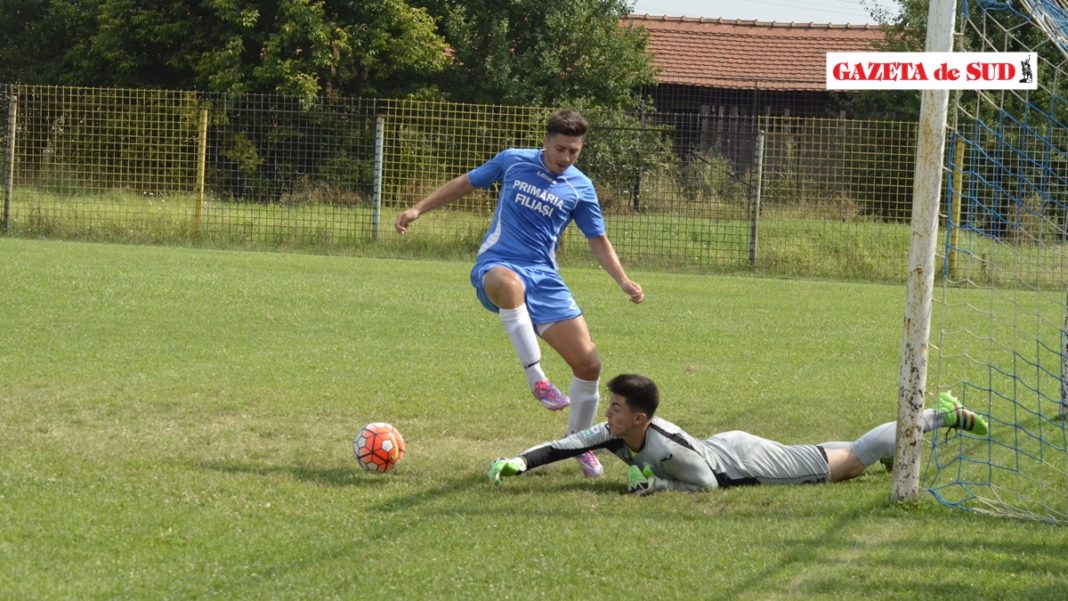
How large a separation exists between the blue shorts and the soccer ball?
106cm

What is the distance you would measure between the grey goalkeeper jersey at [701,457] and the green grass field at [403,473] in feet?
0.44

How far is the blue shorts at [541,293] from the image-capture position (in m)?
7.60

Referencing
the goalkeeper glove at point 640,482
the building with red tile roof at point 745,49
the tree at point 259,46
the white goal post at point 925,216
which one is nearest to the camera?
the white goal post at point 925,216

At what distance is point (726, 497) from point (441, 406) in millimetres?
2779

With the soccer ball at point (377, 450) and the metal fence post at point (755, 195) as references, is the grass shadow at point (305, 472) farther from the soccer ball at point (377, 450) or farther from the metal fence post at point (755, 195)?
the metal fence post at point (755, 195)

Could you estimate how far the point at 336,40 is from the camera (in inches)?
1270

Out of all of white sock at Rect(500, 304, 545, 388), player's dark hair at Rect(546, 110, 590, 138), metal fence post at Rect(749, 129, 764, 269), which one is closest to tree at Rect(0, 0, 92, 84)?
metal fence post at Rect(749, 129, 764, 269)

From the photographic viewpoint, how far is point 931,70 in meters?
6.02

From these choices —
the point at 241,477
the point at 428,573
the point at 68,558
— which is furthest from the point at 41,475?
the point at 428,573

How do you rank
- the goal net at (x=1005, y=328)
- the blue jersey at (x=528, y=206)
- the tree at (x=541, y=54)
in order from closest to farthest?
the goal net at (x=1005, y=328)
the blue jersey at (x=528, y=206)
the tree at (x=541, y=54)

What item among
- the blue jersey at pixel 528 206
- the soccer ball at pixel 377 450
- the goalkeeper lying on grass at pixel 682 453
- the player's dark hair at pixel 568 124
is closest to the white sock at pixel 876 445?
the goalkeeper lying on grass at pixel 682 453

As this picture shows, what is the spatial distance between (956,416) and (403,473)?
3.00m

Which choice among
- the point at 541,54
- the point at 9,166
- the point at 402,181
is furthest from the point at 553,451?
the point at 541,54

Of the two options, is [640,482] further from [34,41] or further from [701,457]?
[34,41]
